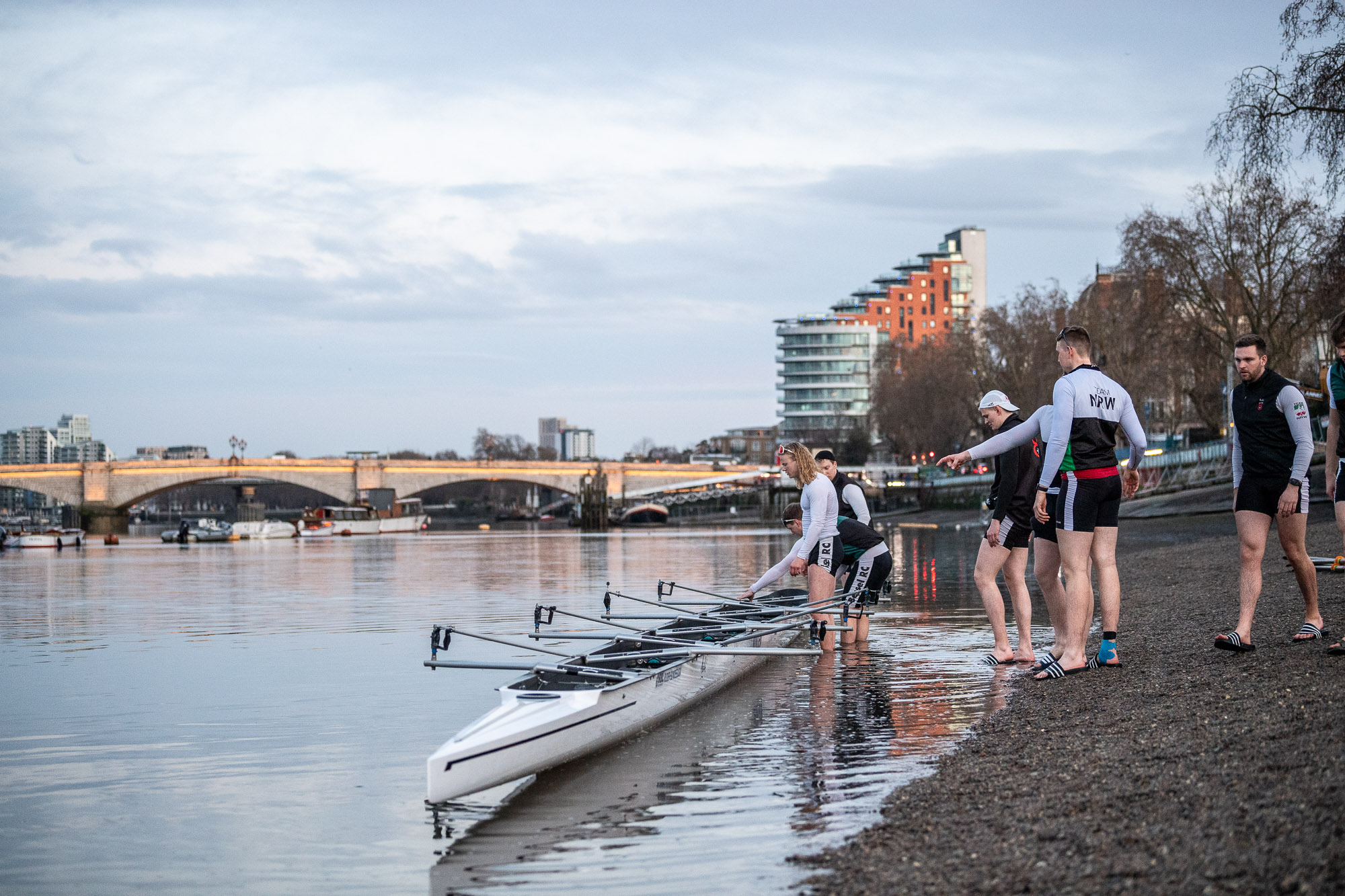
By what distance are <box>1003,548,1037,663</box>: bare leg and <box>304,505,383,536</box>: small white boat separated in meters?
74.3

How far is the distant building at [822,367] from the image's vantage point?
174 metres

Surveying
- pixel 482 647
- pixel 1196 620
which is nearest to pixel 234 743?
pixel 482 647

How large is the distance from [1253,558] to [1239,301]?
120 ft

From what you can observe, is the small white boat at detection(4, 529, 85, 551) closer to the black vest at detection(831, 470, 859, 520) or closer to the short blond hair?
the black vest at detection(831, 470, 859, 520)

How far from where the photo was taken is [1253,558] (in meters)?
8.09

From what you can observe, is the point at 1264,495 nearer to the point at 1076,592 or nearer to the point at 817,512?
the point at 1076,592

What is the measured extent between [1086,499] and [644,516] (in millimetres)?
100885

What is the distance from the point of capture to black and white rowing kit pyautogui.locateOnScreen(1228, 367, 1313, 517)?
791 cm

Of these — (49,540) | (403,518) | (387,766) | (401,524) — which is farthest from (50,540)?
(387,766)

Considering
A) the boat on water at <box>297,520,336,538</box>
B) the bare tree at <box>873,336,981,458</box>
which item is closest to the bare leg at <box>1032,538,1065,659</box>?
the bare tree at <box>873,336,981,458</box>

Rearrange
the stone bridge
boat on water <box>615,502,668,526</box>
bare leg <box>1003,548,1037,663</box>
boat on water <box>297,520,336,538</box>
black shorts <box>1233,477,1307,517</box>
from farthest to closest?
1. boat on water <box>615,502,668,526</box>
2. the stone bridge
3. boat on water <box>297,520,336,538</box>
4. bare leg <box>1003,548,1037,663</box>
5. black shorts <box>1233,477,1307,517</box>

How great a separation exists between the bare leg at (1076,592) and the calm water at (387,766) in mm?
818

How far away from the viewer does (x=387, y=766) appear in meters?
8.12

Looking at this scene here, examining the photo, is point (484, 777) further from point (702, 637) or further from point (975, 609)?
point (975, 609)
